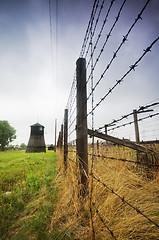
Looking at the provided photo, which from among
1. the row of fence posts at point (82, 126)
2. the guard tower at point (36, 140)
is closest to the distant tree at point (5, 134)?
the guard tower at point (36, 140)

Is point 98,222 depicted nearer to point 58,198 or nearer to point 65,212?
point 65,212

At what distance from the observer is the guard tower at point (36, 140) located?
22250 mm

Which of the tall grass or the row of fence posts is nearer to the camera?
the tall grass

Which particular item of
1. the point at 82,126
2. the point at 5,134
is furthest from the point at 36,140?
the point at 82,126

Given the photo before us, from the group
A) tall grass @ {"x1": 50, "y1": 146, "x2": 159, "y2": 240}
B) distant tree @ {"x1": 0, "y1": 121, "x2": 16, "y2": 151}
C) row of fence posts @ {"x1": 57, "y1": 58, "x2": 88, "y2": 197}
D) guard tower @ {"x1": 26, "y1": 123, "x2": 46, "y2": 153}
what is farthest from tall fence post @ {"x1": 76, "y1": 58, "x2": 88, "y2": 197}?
distant tree @ {"x1": 0, "y1": 121, "x2": 16, "y2": 151}

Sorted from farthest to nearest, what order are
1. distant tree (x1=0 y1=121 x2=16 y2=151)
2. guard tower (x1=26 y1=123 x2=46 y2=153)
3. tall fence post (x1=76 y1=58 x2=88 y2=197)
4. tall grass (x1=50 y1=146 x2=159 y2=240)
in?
distant tree (x1=0 y1=121 x2=16 y2=151), guard tower (x1=26 y1=123 x2=46 y2=153), tall fence post (x1=76 y1=58 x2=88 y2=197), tall grass (x1=50 y1=146 x2=159 y2=240)

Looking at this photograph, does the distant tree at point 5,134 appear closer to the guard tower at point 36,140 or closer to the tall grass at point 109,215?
the guard tower at point 36,140

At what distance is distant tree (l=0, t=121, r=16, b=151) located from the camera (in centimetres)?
3534

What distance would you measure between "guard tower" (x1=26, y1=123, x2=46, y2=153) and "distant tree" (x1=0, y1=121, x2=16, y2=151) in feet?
57.4

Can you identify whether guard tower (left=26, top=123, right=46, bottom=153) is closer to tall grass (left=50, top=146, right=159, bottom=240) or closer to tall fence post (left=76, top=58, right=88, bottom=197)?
tall grass (left=50, top=146, right=159, bottom=240)

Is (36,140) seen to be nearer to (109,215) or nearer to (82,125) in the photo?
(82,125)

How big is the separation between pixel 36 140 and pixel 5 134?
19068 mm

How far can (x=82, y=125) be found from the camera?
1.97 m

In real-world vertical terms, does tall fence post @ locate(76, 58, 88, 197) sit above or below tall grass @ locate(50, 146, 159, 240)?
above
